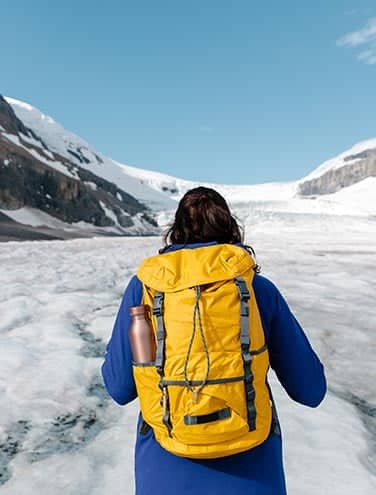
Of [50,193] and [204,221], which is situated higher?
[50,193]

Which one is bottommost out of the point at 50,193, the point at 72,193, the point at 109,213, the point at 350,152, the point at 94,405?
the point at 109,213

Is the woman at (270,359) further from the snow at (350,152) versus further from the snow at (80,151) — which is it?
the snow at (350,152)

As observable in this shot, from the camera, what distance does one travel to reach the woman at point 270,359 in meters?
1.50

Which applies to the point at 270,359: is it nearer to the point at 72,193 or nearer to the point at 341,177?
the point at 72,193

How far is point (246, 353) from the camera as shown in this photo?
1.47 m

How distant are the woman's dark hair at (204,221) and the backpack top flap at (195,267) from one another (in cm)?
16

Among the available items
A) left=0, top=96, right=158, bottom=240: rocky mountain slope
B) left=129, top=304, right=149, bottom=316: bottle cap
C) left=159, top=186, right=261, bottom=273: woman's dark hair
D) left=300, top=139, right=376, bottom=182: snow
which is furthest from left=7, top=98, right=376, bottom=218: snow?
left=129, top=304, right=149, bottom=316: bottle cap

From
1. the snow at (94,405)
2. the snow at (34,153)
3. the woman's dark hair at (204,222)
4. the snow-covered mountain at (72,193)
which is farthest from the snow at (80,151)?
the woman's dark hair at (204,222)

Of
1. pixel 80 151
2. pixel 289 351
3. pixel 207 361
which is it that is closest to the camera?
pixel 207 361

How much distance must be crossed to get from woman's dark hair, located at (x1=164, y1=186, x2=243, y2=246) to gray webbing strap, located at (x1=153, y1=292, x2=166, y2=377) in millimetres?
311

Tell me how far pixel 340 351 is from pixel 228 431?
176 inches

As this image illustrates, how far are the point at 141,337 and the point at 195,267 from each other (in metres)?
0.32

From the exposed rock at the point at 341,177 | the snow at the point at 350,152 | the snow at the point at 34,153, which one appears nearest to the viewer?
the snow at the point at 34,153

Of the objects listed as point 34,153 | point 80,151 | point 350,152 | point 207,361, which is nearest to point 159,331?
point 207,361
